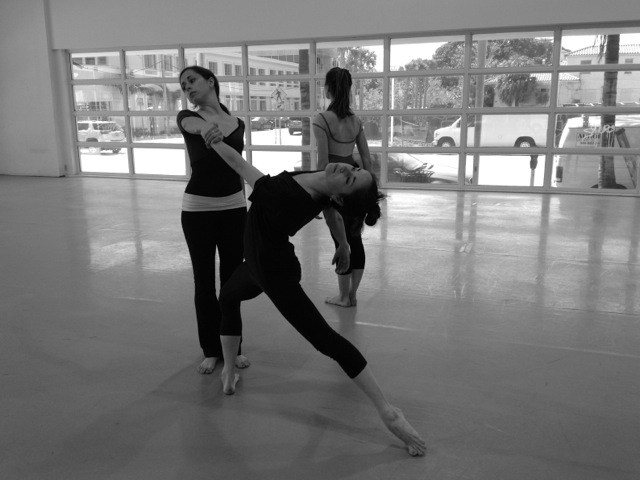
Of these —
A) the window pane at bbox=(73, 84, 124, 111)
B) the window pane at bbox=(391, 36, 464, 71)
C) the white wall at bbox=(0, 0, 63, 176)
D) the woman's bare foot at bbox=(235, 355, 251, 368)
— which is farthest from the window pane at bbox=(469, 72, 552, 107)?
the white wall at bbox=(0, 0, 63, 176)

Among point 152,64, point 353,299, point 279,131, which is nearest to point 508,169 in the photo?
point 279,131

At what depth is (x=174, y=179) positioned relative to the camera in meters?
11.2

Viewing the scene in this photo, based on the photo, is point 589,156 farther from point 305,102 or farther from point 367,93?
point 305,102

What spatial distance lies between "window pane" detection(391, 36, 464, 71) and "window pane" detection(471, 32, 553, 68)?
0.28 meters

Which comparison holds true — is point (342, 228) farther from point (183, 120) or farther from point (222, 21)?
Result: point (222, 21)

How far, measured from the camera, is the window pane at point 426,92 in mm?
9641

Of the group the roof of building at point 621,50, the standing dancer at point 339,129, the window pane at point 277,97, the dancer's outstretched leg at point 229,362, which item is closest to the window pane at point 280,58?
the window pane at point 277,97

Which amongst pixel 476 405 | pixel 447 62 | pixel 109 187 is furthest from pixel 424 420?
pixel 109 187

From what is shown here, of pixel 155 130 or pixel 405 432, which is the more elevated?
pixel 155 130

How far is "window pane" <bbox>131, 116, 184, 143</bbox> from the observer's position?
11.5 m

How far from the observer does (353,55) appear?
10094 mm

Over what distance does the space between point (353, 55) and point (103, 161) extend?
5.77 meters

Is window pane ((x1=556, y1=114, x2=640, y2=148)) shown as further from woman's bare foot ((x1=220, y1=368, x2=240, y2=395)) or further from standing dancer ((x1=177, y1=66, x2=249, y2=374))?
woman's bare foot ((x1=220, y1=368, x2=240, y2=395))

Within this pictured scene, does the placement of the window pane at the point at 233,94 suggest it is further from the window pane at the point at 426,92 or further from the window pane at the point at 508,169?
the window pane at the point at 508,169
